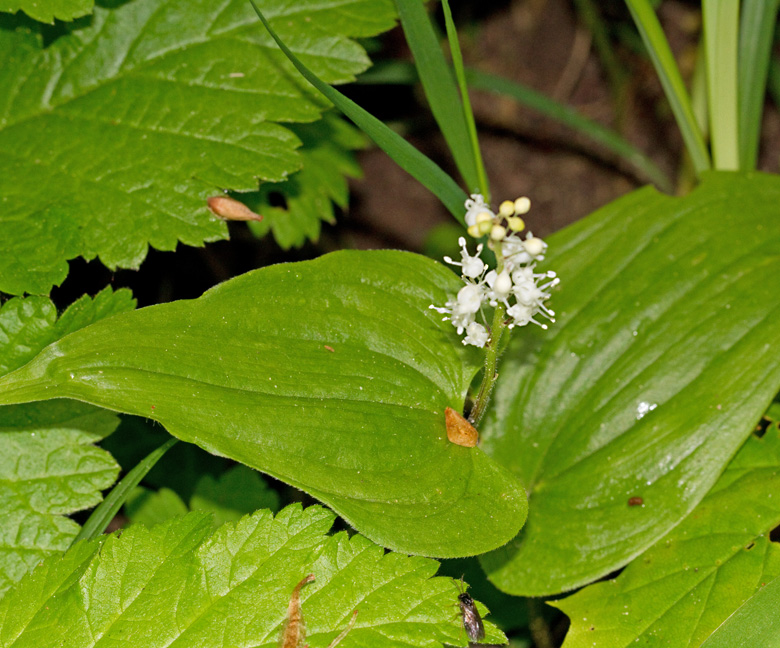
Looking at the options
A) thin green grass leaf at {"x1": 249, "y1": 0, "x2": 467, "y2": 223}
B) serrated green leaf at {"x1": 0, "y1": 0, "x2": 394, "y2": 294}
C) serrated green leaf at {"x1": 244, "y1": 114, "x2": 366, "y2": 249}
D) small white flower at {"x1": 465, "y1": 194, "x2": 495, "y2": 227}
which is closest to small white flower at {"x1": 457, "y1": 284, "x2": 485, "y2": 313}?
small white flower at {"x1": 465, "y1": 194, "x2": 495, "y2": 227}

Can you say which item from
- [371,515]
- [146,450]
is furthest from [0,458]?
[371,515]

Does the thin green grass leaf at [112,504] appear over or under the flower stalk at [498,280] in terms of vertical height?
under

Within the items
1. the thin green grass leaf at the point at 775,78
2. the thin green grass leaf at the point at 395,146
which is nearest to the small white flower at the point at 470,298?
the thin green grass leaf at the point at 395,146

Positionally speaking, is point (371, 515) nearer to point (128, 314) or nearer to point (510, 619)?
point (128, 314)

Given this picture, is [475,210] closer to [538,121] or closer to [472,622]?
[472,622]

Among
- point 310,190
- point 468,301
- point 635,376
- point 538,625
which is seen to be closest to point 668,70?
point 635,376

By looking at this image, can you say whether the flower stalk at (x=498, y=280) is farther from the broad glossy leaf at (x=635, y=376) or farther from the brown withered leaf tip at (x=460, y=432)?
the broad glossy leaf at (x=635, y=376)
